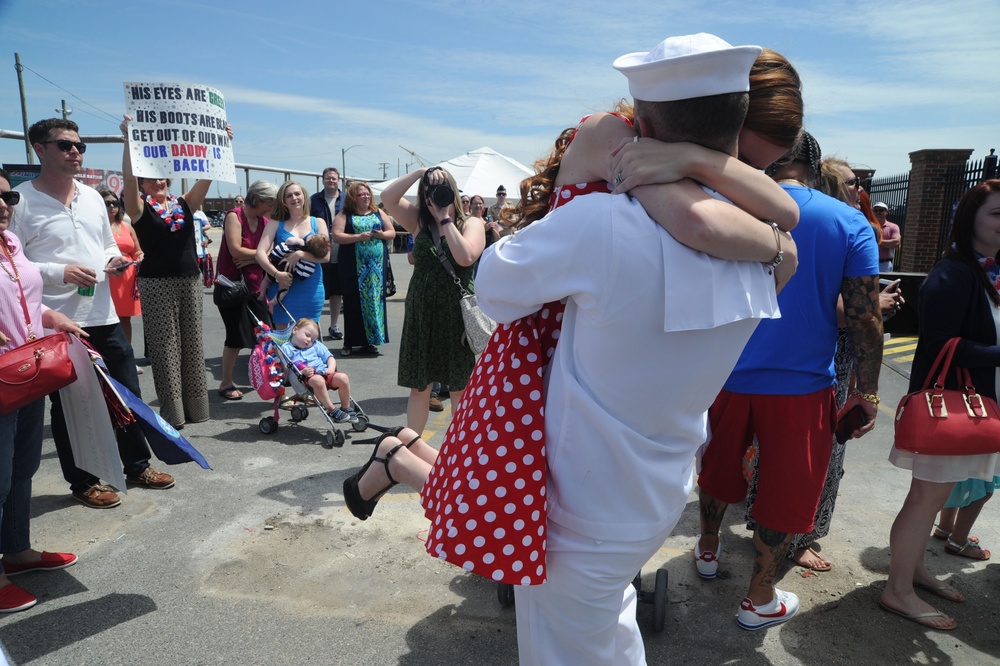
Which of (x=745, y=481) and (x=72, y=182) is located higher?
(x=72, y=182)

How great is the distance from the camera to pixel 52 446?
16.6 ft

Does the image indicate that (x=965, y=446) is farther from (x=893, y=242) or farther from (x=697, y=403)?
(x=893, y=242)

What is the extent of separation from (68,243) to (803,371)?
4033 mm

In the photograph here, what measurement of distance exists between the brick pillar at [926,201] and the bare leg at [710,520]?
13371 mm

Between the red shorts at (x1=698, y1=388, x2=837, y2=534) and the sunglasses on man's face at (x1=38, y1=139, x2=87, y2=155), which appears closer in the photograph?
the red shorts at (x1=698, y1=388, x2=837, y2=534)

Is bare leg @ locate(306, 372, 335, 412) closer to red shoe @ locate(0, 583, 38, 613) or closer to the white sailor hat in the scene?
red shoe @ locate(0, 583, 38, 613)

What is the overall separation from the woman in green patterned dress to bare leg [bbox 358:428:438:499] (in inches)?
225

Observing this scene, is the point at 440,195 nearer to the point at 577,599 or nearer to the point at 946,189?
the point at 577,599

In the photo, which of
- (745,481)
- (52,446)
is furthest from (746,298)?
(52,446)

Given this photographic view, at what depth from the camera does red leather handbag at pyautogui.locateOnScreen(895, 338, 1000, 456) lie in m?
2.87

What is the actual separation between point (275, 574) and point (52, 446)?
9.52 feet

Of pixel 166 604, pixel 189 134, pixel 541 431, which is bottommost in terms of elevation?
pixel 166 604

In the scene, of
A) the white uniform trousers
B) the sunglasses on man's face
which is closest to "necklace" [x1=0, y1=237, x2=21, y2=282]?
the sunglasses on man's face

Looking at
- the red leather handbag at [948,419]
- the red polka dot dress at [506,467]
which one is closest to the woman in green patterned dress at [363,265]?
the red leather handbag at [948,419]
